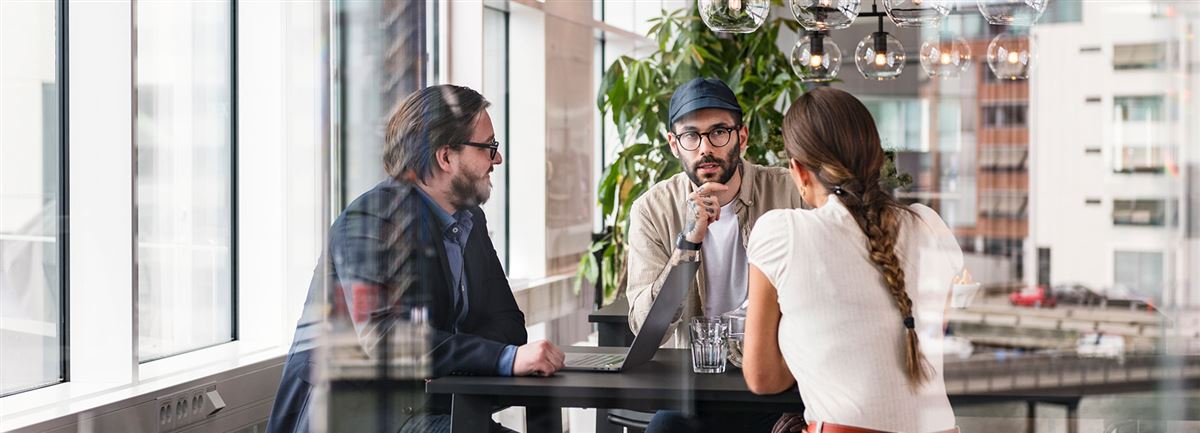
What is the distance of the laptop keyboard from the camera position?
5.99 feet

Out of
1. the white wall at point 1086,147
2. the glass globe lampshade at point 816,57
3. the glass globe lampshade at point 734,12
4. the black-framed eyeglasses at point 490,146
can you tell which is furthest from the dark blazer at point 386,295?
the glass globe lampshade at point 816,57

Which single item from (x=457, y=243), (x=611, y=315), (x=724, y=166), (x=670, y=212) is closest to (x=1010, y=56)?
(x=724, y=166)

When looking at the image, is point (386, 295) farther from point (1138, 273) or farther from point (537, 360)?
point (1138, 273)

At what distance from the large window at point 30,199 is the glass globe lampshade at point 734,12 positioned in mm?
1170

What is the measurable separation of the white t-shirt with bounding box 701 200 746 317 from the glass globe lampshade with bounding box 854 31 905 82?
65 cm

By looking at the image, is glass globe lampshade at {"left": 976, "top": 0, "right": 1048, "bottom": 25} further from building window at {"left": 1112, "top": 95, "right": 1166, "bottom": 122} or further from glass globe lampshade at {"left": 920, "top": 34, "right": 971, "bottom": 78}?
building window at {"left": 1112, "top": 95, "right": 1166, "bottom": 122}

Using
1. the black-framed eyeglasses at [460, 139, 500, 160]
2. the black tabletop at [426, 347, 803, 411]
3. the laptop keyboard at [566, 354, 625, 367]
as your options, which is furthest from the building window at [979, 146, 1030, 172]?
the black-framed eyeglasses at [460, 139, 500, 160]

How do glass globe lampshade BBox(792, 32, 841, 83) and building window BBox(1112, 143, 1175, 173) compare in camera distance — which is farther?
glass globe lampshade BBox(792, 32, 841, 83)

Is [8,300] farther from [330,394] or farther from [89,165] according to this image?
[330,394]

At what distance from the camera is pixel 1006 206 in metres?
1.86

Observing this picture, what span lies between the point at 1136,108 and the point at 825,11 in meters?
0.51

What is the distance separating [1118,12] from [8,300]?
1897mm

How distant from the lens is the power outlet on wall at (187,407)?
83.4 inches

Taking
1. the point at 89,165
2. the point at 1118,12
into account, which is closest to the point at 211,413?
the point at 89,165
